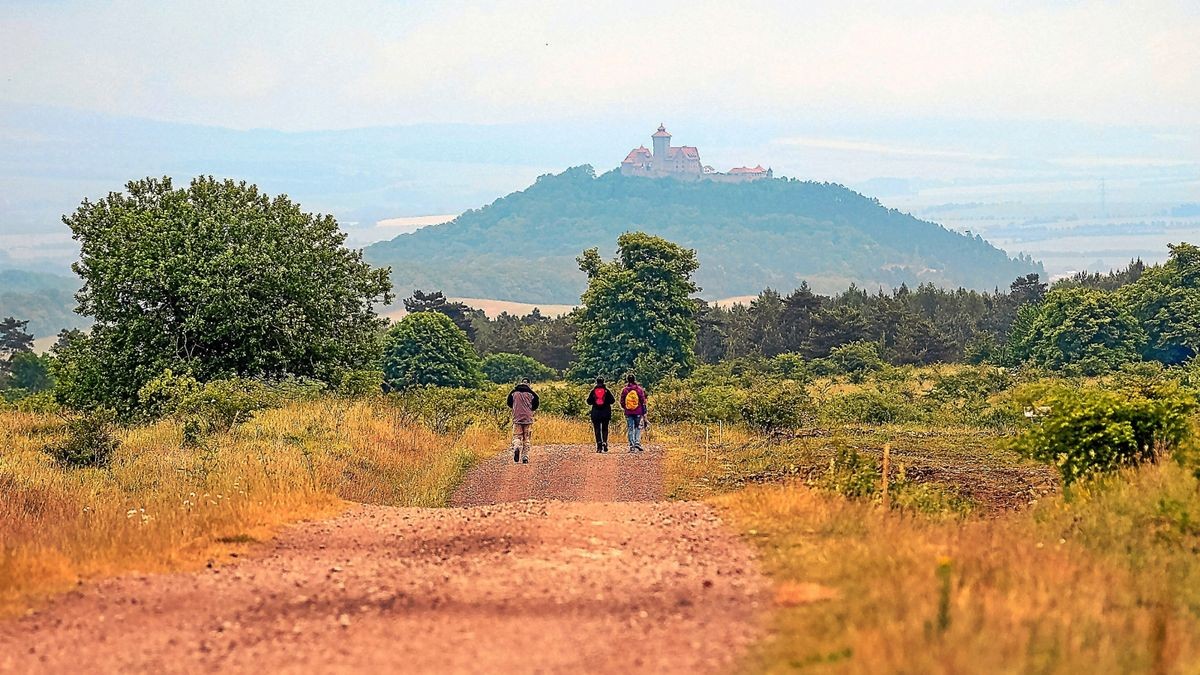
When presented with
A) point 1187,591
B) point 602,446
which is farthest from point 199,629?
point 602,446

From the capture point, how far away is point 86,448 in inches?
786

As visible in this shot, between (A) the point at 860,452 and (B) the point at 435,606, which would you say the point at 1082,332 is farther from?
(B) the point at 435,606

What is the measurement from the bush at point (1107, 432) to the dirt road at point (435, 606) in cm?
554

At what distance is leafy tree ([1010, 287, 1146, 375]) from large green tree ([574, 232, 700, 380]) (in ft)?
65.7

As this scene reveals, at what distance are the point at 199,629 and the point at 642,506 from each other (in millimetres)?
6370

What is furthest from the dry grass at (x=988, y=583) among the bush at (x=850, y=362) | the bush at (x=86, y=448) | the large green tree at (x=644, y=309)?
the bush at (x=850, y=362)

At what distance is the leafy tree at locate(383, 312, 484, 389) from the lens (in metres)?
65.5

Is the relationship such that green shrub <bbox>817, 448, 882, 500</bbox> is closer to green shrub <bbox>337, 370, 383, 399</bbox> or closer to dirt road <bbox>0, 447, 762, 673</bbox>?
dirt road <bbox>0, 447, 762, 673</bbox>

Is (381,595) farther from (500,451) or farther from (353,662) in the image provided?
(500,451)

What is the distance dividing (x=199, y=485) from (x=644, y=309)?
52234mm

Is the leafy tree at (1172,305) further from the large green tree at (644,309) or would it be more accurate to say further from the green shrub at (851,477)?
the green shrub at (851,477)

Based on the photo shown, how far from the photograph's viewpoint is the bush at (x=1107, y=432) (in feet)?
49.9

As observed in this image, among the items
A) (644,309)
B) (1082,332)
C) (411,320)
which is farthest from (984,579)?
(1082,332)

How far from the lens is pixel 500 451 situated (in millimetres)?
25219
